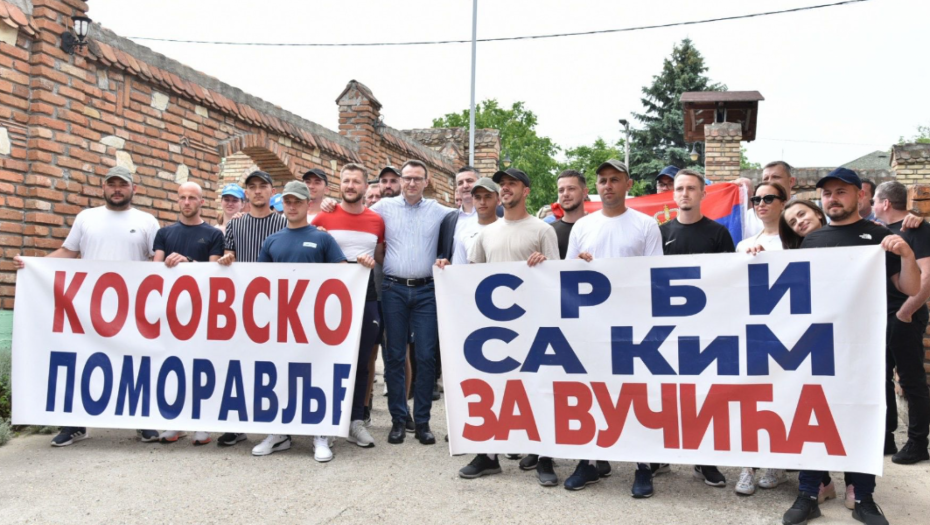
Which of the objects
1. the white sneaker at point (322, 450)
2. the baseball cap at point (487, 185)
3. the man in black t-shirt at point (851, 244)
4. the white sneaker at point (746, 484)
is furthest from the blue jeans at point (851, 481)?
the white sneaker at point (322, 450)

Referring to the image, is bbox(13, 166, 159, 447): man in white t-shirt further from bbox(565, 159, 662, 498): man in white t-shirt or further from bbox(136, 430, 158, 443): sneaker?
bbox(565, 159, 662, 498): man in white t-shirt

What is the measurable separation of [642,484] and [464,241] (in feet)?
6.76

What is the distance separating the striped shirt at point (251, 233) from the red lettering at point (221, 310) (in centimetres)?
30

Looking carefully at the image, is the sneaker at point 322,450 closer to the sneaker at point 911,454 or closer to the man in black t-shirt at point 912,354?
the man in black t-shirt at point 912,354

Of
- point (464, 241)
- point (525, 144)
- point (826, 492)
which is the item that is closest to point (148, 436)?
point (464, 241)

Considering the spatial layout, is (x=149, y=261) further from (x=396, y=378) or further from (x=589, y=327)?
(x=589, y=327)

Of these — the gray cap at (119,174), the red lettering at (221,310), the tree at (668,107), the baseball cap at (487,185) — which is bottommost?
the red lettering at (221,310)

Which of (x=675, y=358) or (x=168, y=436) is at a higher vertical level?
(x=675, y=358)

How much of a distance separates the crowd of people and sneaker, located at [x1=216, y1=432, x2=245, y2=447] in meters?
0.01

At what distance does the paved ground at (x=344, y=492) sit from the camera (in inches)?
138

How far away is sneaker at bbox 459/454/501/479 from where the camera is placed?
164 inches

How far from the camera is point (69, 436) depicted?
4.93 metres

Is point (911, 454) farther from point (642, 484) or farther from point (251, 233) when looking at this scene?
point (251, 233)

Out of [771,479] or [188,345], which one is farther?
[188,345]
